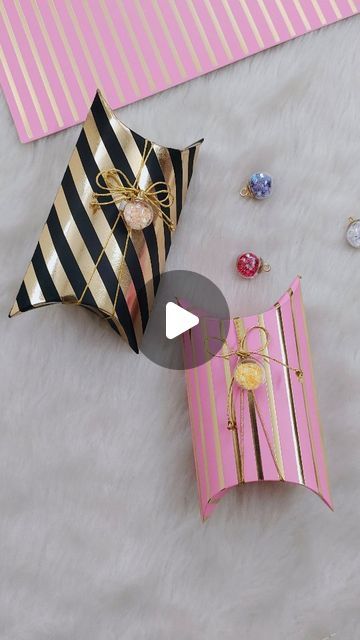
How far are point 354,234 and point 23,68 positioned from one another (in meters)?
0.42

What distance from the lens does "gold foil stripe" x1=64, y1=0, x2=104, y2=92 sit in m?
0.85

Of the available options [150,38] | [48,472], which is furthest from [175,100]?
[48,472]

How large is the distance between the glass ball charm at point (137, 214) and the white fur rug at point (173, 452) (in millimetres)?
89

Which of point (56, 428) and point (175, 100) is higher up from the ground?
point (175, 100)

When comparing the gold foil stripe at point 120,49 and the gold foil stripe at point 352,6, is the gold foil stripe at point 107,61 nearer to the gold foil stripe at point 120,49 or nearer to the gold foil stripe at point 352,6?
the gold foil stripe at point 120,49

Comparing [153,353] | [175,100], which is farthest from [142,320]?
[175,100]

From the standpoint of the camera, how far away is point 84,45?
85cm

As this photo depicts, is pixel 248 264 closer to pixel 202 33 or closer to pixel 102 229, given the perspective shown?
pixel 102 229

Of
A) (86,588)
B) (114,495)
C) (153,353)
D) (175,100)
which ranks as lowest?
(86,588)

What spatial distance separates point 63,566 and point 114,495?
3.8 inches

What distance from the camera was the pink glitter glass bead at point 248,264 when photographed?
0.83 meters

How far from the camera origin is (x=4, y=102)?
85cm

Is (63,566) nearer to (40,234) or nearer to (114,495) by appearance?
(114,495)

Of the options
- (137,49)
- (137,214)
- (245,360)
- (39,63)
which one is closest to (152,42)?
(137,49)
